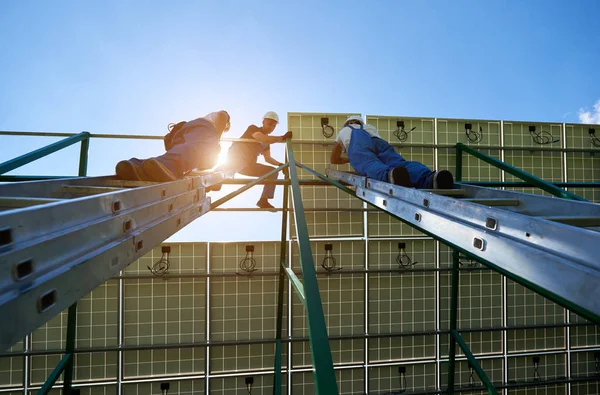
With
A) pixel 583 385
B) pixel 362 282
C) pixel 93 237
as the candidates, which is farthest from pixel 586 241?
pixel 583 385

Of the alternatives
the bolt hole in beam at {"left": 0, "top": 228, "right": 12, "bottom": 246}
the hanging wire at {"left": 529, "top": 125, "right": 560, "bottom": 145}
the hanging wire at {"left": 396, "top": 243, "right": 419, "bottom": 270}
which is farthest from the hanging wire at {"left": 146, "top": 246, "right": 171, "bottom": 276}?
the hanging wire at {"left": 529, "top": 125, "right": 560, "bottom": 145}

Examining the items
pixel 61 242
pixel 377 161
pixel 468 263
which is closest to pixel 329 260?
pixel 468 263

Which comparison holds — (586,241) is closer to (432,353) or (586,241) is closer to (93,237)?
(93,237)

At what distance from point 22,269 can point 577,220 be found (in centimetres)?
252

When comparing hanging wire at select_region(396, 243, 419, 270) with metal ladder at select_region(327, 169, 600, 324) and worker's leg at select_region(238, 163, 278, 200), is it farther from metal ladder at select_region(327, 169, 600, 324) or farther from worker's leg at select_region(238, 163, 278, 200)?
metal ladder at select_region(327, 169, 600, 324)

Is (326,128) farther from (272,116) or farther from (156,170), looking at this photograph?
(156,170)

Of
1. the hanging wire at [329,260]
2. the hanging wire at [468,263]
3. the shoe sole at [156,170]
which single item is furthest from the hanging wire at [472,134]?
Answer: the shoe sole at [156,170]

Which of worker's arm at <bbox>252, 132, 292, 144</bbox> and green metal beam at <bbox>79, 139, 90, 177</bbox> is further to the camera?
worker's arm at <bbox>252, 132, 292, 144</bbox>

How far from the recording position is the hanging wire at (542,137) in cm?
771

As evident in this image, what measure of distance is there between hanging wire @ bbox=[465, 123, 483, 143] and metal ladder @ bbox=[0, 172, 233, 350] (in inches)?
281

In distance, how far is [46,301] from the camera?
1.18 meters

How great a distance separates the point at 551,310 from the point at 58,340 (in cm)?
1006

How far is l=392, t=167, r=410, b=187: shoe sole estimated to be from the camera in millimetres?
3330

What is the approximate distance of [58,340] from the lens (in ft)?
19.8
